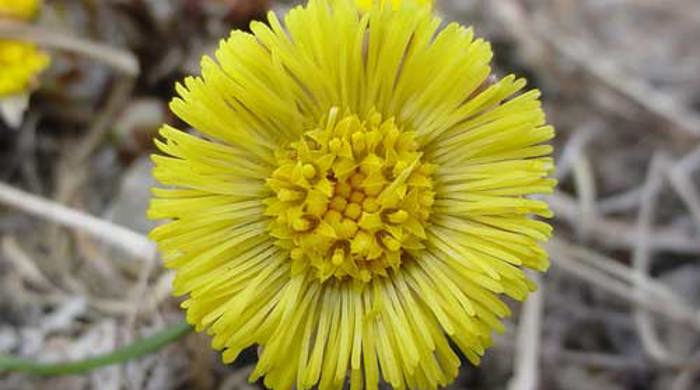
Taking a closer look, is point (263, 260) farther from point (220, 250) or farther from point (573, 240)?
point (573, 240)

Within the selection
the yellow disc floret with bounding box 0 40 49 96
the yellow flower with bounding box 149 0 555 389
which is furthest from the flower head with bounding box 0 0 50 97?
the yellow flower with bounding box 149 0 555 389

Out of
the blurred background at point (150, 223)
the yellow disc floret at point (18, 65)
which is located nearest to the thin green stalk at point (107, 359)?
the blurred background at point (150, 223)

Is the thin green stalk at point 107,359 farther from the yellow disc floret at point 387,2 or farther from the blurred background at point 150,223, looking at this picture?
the yellow disc floret at point 387,2

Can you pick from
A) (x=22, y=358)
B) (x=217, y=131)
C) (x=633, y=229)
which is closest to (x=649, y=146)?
(x=633, y=229)

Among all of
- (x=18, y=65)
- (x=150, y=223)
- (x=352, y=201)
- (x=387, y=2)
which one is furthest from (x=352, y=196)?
(x=18, y=65)

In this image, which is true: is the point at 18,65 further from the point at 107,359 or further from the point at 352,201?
the point at 352,201

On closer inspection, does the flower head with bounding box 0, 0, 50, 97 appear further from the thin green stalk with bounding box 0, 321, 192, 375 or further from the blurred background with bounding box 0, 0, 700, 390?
the thin green stalk with bounding box 0, 321, 192, 375

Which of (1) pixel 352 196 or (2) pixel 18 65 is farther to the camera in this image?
(2) pixel 18 65
